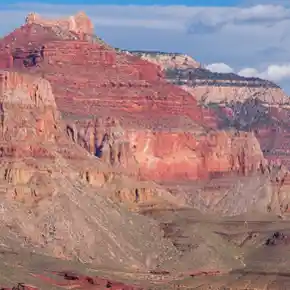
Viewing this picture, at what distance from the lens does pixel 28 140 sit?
5659 inches

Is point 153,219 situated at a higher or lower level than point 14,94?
lower

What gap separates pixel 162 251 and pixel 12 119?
18403 millimetres

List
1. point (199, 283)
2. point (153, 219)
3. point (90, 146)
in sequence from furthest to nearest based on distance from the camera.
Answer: point (90, 146) → point (153, 219) → point (199, 283)

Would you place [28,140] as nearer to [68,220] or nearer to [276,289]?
[68,220]

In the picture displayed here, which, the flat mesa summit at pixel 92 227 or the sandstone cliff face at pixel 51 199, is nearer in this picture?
the flat mesa summit at pixel 92 227

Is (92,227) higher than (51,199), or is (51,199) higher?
(51,199)

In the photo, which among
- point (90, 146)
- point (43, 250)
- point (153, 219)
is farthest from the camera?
point (90, 146)

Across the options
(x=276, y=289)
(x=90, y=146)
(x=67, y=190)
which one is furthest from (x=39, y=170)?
(x=90, y=146)

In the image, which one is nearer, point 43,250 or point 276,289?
point 43,250

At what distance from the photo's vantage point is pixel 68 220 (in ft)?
447

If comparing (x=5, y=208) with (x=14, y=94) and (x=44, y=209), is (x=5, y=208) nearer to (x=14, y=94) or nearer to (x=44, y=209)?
(x=44, y=209)

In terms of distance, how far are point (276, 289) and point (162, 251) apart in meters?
12.9

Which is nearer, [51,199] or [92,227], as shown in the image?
[51,199]

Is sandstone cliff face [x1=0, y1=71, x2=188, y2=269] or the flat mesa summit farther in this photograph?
sandstone cliff face [x1=0, y1=71, x2=188, y2=269]
